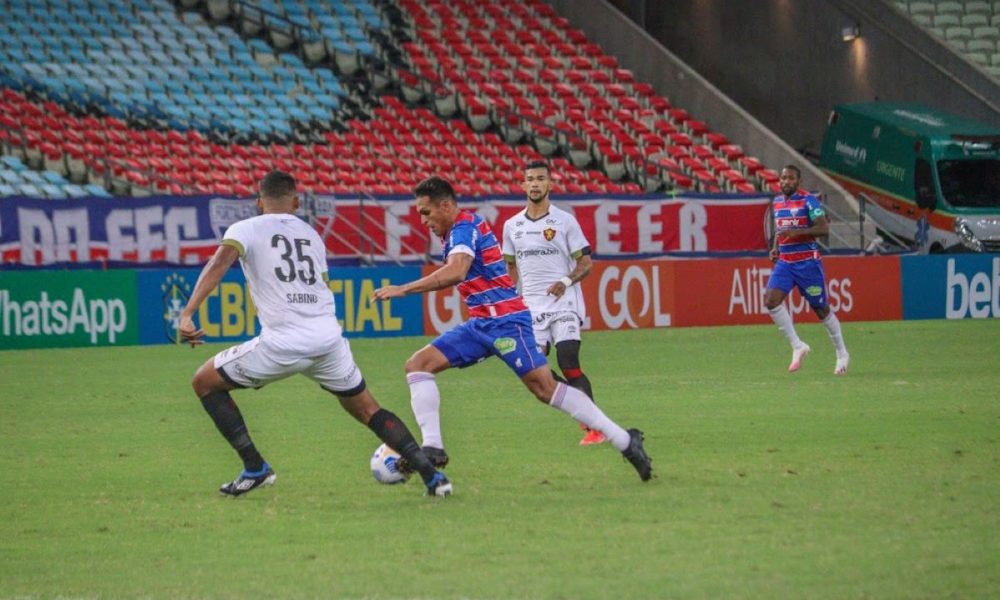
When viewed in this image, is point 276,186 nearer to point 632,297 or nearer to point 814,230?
point 814,230

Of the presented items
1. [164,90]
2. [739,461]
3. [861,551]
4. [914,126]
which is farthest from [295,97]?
[861,551]

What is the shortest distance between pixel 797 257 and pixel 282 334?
33.8 feet

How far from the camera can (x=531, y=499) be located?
29.9 feet

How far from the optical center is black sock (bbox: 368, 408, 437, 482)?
9203 millimetres

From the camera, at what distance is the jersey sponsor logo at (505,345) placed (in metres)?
9.67

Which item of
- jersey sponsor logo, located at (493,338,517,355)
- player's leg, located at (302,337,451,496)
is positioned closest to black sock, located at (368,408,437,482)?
player's leg, located at (302,337,451,496)

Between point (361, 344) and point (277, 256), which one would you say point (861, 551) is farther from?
point (361, 344)

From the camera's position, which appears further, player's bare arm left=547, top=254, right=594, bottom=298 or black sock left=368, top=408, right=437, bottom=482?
player's bare arm left=547, top=254, right=594, bottom=298

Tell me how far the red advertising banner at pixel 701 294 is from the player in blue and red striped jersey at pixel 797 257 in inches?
311

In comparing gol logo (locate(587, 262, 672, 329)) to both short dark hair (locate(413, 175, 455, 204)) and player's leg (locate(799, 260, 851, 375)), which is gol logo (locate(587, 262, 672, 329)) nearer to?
player's leg (locate(799, 260, 851, 375))

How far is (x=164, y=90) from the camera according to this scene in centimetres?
3247

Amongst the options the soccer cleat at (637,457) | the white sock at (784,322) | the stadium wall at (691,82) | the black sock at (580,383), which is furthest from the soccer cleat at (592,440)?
the stadium wall at (691,82)

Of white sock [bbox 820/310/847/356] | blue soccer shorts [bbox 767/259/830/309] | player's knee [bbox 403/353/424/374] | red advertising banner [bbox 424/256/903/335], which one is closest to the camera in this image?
player's knee [bbox 403/353/424/374]

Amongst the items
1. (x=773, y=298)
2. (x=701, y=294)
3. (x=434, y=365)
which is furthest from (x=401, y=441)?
Answer: (x=701, y=294)
